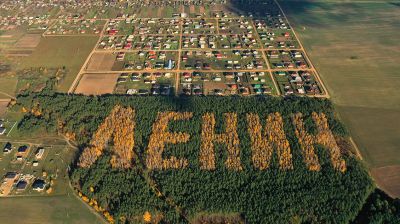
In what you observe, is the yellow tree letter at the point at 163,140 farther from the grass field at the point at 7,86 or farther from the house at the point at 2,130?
the grass field at the point at 7,86

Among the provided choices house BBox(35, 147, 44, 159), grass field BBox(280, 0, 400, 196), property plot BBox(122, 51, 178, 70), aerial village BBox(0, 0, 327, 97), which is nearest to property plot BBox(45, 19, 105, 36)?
aerial village BBox(0, 0, 327, 97)

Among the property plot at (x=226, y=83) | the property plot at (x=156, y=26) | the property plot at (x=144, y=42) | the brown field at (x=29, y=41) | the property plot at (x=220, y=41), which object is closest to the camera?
the property plot at (x=226, y=83)

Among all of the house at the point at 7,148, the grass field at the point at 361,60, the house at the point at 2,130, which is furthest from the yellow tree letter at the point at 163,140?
the grass field at the point at 361,60

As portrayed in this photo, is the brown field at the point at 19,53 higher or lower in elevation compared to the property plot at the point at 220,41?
lower

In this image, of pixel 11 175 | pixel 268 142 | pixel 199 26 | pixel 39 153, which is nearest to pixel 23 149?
pixel 39 153

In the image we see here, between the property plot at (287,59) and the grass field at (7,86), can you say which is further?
the property plot at (287,59)

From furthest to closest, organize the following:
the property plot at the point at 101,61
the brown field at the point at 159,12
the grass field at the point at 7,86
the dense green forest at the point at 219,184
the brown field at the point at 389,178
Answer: the brown field at the point at 159,12
the property plot at the point at 101,61
the grass field at the point at 7,86
the brown field at the point at 389,178
the dense green forest at the point at 219,184
